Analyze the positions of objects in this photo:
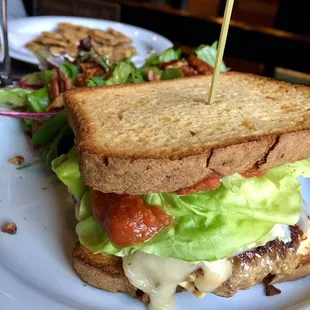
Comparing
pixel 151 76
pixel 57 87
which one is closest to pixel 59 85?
pixel 57 87

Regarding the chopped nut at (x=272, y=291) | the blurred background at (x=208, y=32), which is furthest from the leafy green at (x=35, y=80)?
the blurred background at (x=208, y=32)

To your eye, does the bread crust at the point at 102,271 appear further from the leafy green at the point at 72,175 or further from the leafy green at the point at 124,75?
the leafy green at the point at 124,75

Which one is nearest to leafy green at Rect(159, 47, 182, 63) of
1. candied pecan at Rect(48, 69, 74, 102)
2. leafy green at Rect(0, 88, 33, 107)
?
candied pecan at Rect(48, 69, 74, 102)

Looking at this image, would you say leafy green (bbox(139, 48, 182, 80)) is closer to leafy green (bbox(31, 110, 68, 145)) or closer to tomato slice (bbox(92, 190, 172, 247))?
leafy green (bbox(31, 110, 68, 145))

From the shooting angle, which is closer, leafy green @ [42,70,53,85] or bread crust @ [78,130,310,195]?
bread crust @ [78,130,310,195]

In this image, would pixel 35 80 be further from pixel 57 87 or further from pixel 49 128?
pixel 49 128
